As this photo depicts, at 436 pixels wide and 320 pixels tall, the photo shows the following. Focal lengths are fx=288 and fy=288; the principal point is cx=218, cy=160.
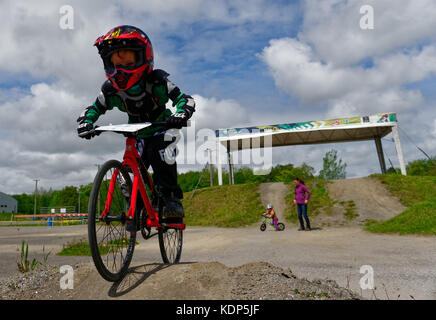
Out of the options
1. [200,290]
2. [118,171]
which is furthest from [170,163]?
[200,290]

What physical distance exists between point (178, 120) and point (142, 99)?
2.54 feet

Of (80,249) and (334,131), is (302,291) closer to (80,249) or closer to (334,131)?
(80,249)

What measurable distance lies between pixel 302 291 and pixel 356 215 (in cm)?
1455

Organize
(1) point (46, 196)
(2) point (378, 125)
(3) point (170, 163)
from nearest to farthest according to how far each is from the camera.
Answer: (3) point (170, 163) → (2) point (378, 125) → (1) point (46, 196)

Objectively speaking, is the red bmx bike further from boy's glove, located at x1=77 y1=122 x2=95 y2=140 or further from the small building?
the small building

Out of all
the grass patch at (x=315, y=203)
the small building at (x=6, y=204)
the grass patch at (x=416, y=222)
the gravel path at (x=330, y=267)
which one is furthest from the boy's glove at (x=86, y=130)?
the small building at (x=6, y=204)

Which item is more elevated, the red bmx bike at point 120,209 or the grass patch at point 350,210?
the red bmx bike at point 120,209

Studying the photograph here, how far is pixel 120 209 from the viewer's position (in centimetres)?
327

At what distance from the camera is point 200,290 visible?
8.34 ft

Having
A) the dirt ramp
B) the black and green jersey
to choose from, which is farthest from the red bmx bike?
the dirt ramp

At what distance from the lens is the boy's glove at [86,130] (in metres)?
3.08

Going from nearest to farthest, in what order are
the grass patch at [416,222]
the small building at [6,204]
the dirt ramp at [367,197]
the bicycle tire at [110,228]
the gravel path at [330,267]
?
the bicycle tire at [110,228] → the gravel path at [330,267] → the grass patch at [416,222] → the dirt ramp at [367,197] → the small building at [6,204]

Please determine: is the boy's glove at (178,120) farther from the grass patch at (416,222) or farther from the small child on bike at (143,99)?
the grass patch at (416,222)
